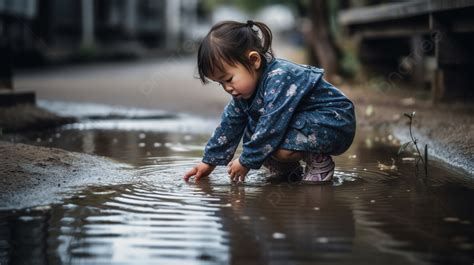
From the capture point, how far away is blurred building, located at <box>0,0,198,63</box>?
700 inches

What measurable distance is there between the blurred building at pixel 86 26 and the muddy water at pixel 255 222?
9.98m

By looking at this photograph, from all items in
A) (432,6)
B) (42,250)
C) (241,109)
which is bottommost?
(42,250)

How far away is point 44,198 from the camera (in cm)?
324

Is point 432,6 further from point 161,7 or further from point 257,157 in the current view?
point 161,7

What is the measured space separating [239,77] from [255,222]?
42.6 inches

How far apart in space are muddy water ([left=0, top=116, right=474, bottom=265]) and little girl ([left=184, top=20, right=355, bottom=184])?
14cm

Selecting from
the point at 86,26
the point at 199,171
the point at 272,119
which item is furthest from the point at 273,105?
the point at 86,26

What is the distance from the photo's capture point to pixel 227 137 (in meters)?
4.05

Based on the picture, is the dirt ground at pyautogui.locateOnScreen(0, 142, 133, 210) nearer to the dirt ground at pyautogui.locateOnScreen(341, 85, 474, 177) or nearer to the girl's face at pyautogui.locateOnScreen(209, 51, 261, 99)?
the girl's face at pyautogui.locateOnScreen(209, 51, 261, 99)

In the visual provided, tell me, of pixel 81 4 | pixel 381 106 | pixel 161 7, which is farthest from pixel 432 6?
pixel 161 7

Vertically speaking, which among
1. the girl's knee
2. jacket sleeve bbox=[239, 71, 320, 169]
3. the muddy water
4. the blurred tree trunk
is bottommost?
the muddy water

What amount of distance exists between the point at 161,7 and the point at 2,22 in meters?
19.4

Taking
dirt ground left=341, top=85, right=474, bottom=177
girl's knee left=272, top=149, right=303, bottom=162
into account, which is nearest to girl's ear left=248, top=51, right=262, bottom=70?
girl's knee left=272, top=149, right=303, bottom=162

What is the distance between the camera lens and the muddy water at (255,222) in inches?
93.3
